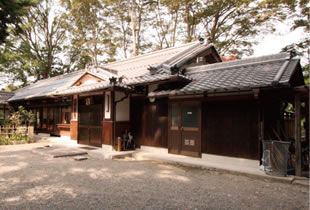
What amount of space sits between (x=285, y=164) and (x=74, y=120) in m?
10.0

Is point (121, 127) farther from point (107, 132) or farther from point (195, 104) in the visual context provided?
point (195, 104)

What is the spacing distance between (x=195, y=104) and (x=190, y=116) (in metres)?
0.49

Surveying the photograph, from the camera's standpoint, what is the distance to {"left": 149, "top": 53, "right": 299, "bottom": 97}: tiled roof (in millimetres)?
5439

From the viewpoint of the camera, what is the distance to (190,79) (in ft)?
25.0

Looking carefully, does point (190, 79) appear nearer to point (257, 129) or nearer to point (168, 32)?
point (257, 129)

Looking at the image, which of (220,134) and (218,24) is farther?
(218,24)

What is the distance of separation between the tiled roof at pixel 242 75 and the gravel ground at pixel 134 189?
8.23 ft

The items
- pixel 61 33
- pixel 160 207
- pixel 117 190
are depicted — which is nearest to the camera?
pixel 160 207

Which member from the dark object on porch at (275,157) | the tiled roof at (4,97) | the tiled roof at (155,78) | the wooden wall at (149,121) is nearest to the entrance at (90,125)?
the wooden wall at (149,121)

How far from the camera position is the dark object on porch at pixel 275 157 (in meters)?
5.35

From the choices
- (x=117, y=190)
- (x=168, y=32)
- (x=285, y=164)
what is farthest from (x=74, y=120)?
(x=168, y=32)

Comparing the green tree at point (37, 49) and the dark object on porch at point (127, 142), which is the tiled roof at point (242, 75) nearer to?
the dark object on porch at point (127, 142)

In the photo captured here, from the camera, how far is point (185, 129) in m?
7.66

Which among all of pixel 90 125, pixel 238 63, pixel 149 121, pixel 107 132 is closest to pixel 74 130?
pixel 90 125
